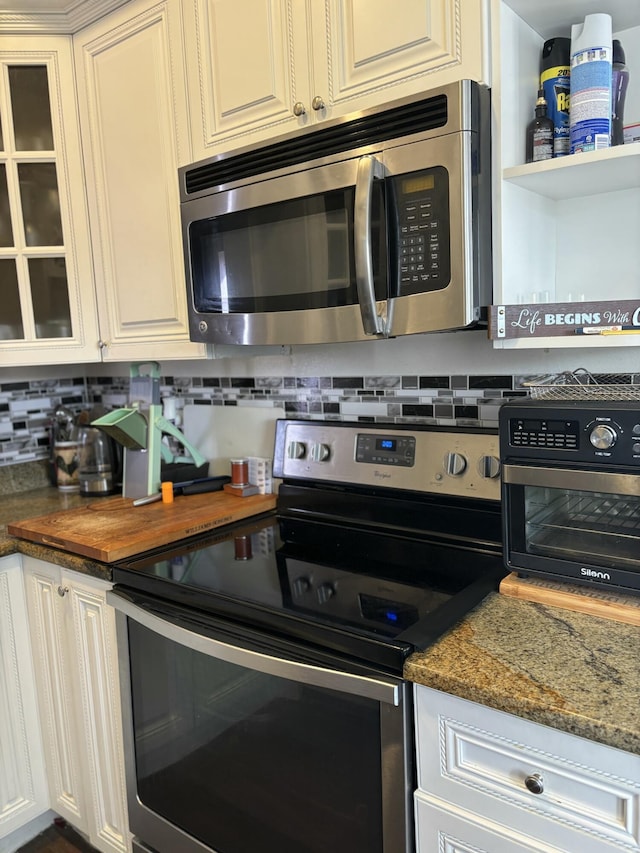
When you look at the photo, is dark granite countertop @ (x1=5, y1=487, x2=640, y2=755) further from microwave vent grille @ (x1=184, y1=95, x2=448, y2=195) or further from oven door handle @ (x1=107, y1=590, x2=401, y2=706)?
microwave vent grille @ (x1=184, y1=95, x2=448, y2=195)

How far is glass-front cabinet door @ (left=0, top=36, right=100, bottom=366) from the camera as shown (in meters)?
1.87

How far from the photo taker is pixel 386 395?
162 centimetres

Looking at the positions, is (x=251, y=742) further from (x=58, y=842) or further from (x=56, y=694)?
(x=58, y=842)

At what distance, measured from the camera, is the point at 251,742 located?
1.17 meters

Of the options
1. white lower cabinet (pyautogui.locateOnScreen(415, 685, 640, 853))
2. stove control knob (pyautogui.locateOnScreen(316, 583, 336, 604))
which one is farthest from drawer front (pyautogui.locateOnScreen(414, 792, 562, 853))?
stove control knob (pyautogui.locateOnScreen(316, 583, 336, 604))

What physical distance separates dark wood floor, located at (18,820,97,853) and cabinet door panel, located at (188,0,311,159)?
1.82m

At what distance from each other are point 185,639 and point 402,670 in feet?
1.54

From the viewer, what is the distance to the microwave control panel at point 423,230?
111 cm

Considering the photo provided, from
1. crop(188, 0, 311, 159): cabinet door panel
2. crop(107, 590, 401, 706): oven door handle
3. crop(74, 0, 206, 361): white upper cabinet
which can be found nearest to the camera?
crop(107, 590, 401, 706): oven door handle

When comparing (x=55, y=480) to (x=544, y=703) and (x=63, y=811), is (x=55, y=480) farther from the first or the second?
(x=544, y=703)

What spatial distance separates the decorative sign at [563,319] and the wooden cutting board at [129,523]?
0.85m

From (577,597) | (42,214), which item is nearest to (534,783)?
(577,597)

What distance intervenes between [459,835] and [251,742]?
0.41 metres

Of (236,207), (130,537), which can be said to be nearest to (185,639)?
(130,537)
